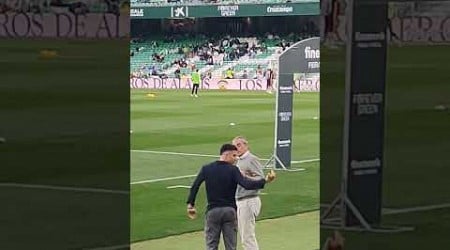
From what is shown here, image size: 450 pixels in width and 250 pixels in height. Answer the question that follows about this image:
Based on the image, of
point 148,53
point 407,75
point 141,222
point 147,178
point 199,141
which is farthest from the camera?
point 148,53

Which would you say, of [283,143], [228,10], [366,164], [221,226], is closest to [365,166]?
[366,164]

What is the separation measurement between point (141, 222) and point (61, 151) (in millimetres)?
7802

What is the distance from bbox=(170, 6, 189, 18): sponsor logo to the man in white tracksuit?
127 feet

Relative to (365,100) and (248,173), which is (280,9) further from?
(365,100)

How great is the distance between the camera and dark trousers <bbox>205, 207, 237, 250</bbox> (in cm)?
880

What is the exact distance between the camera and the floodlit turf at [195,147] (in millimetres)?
12852

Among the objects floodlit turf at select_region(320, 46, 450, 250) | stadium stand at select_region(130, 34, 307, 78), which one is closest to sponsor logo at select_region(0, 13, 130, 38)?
floodlit turf at select_region(320, 46, 450, 250)

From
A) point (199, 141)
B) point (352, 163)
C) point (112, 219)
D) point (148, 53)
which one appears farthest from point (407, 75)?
point (148, 53)

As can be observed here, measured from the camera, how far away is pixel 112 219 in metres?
4.54

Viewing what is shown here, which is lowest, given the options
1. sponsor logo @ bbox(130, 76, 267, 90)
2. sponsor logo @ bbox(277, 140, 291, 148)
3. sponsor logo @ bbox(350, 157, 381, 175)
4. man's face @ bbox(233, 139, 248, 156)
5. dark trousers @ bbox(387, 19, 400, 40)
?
sponsor logo @ bbox(130, 76, 267, 90)

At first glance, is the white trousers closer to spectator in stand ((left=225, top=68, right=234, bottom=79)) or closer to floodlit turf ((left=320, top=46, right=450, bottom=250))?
floodlit turf ((left=320, top=46, right=450, bottom=250))

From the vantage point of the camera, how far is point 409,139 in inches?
203

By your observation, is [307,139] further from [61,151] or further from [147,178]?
[61,151]

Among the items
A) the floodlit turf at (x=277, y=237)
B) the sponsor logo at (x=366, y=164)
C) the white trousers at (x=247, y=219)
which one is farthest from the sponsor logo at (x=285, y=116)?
the sponsor logo at (x=366, y=164)
